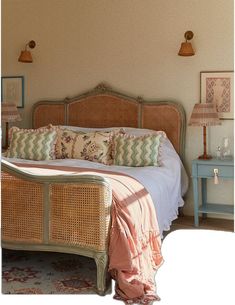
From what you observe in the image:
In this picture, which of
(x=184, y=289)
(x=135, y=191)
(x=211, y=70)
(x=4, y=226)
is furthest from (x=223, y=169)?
(x=184, y=289)

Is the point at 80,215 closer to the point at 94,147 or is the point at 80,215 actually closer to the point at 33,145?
the point at 94,147

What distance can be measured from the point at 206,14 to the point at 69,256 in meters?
2.83

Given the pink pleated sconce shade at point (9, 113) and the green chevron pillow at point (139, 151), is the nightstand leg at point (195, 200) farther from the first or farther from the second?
the pink pleated sconce shade at point (9, 113)

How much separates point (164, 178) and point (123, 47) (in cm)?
179

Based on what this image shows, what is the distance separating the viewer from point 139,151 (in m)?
4.34

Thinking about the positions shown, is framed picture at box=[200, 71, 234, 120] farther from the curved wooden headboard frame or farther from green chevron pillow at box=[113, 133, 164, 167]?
green chevron pillow at box=[113, 133, 164, 167]

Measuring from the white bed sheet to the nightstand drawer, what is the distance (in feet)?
0.70

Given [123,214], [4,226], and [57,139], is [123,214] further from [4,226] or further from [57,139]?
[57,139]

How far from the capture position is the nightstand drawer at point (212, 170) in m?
4.42

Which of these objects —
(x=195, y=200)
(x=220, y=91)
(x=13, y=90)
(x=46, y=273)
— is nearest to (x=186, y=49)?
(x=220, y=91)

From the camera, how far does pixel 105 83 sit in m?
5.26

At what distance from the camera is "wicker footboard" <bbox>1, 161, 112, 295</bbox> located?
292cm

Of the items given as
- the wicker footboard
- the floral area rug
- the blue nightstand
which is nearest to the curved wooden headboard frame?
the blue nightstand

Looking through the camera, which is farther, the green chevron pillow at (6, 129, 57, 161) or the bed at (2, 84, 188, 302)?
the green chevron pillow at (6, 129, 57, 161)
